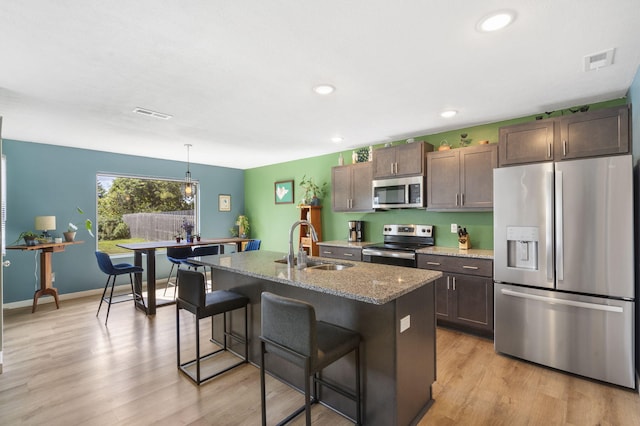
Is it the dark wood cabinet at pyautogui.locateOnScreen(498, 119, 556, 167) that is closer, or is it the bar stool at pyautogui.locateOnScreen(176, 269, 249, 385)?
the bar stool at pyautogui.locateOnScreen(176, 269, 249, 385)

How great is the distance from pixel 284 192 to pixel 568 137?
180 inches

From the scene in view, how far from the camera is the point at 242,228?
6.91 metres

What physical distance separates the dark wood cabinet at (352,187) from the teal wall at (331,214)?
0.33 m

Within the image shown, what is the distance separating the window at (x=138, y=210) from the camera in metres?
5.32

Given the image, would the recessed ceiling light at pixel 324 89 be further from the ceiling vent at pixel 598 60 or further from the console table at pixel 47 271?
the console table at pixel 47 271

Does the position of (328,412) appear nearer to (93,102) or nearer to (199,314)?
(199,314)

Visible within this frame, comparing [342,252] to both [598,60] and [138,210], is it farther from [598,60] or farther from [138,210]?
[138,210]

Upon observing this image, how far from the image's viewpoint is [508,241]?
2.87 meters

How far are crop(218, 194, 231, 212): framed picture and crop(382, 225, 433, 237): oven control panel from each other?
3811mm

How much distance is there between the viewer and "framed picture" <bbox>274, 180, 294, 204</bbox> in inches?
242

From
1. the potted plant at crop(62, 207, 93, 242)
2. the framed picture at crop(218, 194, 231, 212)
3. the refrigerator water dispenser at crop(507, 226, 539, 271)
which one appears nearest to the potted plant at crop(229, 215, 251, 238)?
the framed picture at crop(218, 194, 231, 212)

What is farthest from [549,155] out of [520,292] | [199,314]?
[199,314]

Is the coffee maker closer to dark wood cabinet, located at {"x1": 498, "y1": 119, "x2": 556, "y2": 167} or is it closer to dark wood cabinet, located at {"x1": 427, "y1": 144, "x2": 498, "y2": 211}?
dark wood cabinet, located at {"x1": 427, "y1": 144, "x2": 498, "y2": 211}

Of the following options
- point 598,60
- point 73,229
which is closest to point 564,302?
point 598,60
